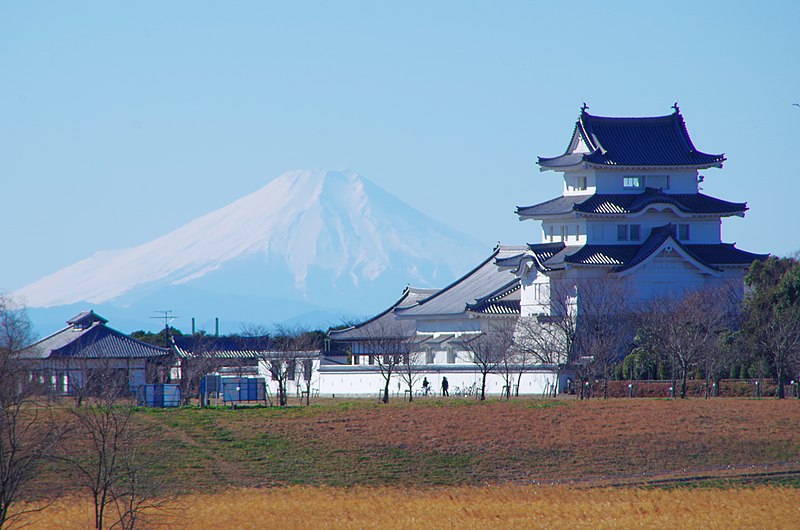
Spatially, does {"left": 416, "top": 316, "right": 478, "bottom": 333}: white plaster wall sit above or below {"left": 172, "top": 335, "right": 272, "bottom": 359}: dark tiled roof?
above

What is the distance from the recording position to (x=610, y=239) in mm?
64000

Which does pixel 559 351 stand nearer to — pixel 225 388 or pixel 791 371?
pixel 791 371

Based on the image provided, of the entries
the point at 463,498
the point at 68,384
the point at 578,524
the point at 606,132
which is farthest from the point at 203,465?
the point at 606,132

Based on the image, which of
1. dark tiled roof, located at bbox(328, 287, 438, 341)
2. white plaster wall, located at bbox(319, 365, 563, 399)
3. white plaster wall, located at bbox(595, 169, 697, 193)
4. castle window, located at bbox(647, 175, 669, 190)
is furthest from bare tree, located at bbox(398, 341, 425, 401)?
castle window, located at bbox(647, 175, 669, 190)

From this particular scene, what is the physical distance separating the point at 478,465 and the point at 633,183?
3104 cm

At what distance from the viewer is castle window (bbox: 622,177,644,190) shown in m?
65.4

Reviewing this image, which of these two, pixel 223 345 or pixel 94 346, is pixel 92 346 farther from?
pixel 223 345

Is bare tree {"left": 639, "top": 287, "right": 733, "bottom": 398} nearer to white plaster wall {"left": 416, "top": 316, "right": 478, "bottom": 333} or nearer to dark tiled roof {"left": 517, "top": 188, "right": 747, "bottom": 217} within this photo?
dark tiled roof {"left": 517, "top": 188, "right": 747, "bottom": 217}

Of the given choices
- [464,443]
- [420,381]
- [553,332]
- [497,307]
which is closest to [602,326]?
[553,332]

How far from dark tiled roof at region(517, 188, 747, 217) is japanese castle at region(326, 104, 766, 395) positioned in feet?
0.16

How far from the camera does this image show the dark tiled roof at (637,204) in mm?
63281

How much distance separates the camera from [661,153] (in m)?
65.6

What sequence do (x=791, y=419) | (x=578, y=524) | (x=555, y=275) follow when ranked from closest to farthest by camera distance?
(x=578, y=524)
(x=791, y=419)
(x=555, y=275)

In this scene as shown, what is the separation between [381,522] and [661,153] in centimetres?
4100
